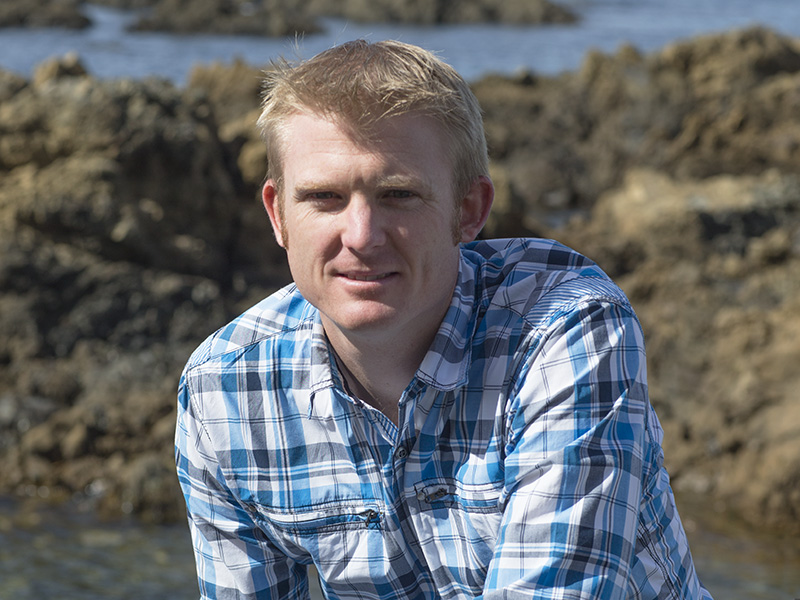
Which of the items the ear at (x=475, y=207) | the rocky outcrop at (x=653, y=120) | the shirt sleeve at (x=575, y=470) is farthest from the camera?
the rocky outcrop at (x=653, y=120)

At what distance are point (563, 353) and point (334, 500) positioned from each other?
0.64 meters

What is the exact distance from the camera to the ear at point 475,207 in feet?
7.14

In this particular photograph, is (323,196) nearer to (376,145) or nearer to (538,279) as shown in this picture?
(376,145)

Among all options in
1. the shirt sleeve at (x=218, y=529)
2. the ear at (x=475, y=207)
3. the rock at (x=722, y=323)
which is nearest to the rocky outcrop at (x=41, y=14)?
the rock at (x=722, y=323)

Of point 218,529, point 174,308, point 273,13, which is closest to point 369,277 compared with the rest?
point 218,529

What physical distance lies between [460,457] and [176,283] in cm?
709

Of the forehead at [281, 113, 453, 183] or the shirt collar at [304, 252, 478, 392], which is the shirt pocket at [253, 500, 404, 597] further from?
the forehead at [281, 113, 453, 183]

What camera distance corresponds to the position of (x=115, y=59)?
28422 millimetres

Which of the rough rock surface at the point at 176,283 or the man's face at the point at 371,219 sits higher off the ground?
the man's face at the point at 371,219

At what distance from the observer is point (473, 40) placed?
36000mm

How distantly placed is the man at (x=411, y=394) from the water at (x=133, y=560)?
13.8ft

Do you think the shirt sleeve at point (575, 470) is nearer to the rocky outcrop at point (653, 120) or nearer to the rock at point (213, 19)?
the rocky outcrop at point (653, 120)

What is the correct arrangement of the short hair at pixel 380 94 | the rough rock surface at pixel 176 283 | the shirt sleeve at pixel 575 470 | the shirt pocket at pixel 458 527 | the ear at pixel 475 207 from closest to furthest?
the shirt sleeve at pixel 575 470, the short hair at pixel 380 94, the shirt pocket at pixel 458 527, the ear at pixel 475 207, the rough rock surface at pixel 176 283

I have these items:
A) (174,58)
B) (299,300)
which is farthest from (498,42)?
(299,300)
